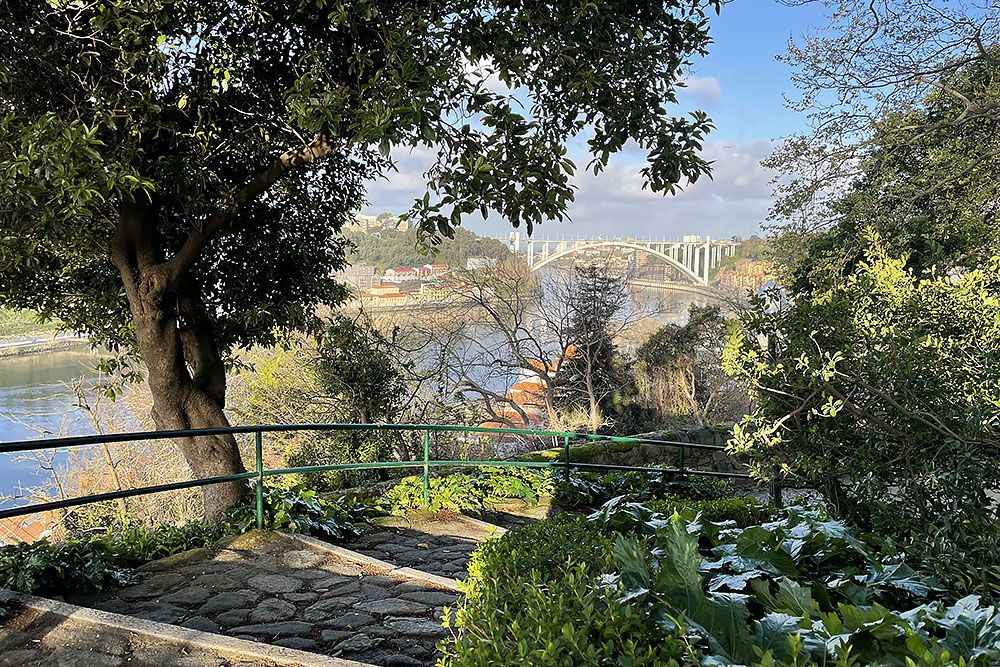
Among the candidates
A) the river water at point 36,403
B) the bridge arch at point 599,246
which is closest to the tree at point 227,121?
the river water at point 36,403

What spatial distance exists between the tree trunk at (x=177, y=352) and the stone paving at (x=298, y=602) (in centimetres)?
198

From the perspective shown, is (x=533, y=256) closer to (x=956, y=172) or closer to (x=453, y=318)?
(x=453, y=318)

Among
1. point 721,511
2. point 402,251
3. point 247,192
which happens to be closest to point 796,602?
point 721,511

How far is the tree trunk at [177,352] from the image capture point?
675 centimetres

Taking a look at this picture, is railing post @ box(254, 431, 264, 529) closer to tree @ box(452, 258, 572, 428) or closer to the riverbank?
tree @ box(452, 258, 572, 428)

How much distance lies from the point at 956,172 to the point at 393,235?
12.8m

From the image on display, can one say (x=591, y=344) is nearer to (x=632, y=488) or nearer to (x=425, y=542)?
(x=632, y=488)

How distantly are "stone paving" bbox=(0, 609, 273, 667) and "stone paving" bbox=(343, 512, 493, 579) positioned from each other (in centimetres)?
192

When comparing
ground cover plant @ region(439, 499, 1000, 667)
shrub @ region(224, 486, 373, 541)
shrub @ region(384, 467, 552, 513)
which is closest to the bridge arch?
shrub @ region(384, 467, 552, 513)

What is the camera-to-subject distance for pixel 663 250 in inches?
960

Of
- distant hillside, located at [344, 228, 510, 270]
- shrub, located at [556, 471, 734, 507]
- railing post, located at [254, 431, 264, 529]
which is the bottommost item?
shrub, located at [556, 471, 734, 507]

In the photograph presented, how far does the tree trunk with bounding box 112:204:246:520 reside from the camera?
266 inches

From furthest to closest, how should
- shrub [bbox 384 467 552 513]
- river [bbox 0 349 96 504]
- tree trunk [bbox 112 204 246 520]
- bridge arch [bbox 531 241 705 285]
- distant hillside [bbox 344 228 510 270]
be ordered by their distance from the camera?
bridge arch [bbox 531 241 705 285] → distant hillside [bbox 344 228 510 270] → river [bbox 0 349 96 504] → shrub [bbox 384 467 552 513] → tree trunk [bbox 112 204 246 520]

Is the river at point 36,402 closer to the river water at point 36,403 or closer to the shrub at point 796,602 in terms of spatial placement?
the river water at point 36,403
